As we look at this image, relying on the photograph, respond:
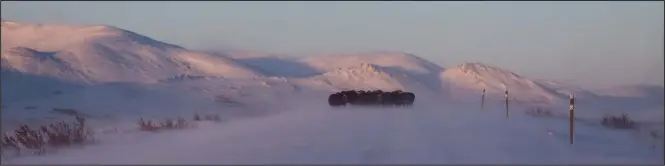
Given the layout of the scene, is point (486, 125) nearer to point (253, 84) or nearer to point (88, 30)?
point (253, 84)

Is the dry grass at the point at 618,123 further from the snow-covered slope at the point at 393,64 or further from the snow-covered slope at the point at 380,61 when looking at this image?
the snow-covered slope at the point at 380,61

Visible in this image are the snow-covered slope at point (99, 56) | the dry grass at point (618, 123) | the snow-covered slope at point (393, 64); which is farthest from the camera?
the snow-covered slope at point (393, 64)

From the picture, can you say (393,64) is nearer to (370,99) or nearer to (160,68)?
(160,68)

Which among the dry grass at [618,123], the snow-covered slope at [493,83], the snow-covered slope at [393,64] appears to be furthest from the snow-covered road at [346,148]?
the snow-covered slope at [393,64]

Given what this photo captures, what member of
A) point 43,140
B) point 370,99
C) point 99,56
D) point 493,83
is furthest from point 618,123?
point 493,83

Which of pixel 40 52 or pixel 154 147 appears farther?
pixel 40 52

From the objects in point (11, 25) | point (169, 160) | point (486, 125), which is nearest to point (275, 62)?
point (11, 25)

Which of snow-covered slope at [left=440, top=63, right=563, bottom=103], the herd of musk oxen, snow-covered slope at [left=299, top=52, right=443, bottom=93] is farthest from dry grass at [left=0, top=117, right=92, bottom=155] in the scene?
snow-covered slope at [left=299, top=52, right=443, bottom=93]
